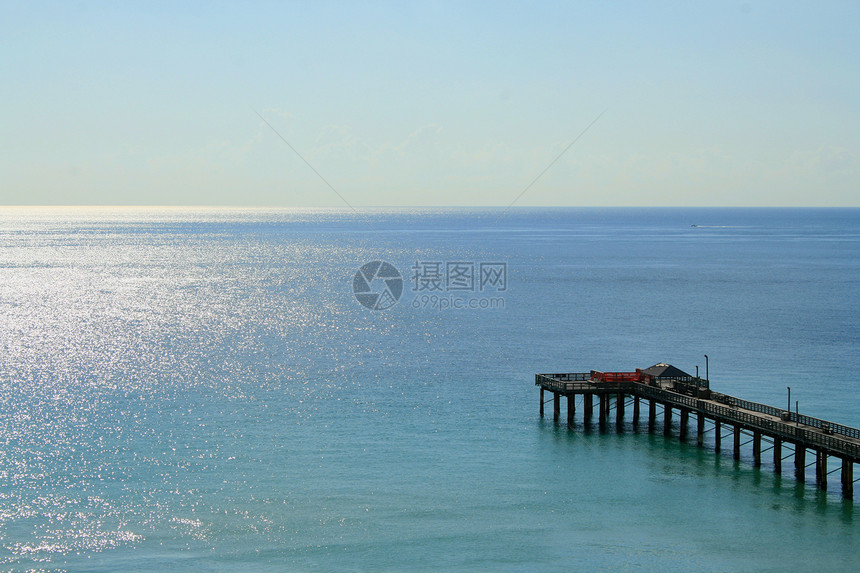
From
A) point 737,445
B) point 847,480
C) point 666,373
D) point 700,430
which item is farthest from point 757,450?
point 666,373

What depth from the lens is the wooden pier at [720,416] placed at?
4669cm

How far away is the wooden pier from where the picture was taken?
4669 centimetres

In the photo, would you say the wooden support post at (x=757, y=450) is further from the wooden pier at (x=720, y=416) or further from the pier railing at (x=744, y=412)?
the pier railing at (x=744, y=412)

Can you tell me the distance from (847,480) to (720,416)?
898 cm

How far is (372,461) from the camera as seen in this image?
52.2m

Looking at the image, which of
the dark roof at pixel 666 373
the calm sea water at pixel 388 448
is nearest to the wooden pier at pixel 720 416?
the dark roof at pixel 666 373

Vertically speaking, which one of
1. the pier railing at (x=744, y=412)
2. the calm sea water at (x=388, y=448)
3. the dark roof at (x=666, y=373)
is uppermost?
the dark roof at (x=666, y=373)

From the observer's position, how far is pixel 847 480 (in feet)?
151

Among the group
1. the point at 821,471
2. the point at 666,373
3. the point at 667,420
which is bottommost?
the point at 821,471

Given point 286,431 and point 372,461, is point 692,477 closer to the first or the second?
point 372,461

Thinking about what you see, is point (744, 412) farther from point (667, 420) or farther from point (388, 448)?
point (388, 448)

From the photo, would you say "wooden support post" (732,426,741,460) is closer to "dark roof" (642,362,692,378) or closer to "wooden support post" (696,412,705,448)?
"wooden support post" (696,412,705,448)

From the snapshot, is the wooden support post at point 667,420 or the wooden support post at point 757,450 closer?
the wooden support post at point 757,450

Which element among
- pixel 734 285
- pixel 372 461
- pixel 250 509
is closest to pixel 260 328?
pixel 372 461
